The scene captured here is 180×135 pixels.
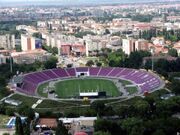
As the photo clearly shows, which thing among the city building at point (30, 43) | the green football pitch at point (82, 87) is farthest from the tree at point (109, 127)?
the city building at point (30, 43)

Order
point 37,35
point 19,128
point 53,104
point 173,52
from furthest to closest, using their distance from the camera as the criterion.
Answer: point 37,35
point 173,52
point 53,104
point 19,128

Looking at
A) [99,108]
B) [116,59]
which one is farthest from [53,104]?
[116,59]

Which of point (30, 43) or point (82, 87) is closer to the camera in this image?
point (82, 87)

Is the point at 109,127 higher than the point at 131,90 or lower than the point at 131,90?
higher

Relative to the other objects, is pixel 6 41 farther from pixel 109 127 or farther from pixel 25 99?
pixel 109 127

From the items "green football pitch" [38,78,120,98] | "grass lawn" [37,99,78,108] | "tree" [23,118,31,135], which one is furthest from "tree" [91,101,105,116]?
"green football pitch" [38,78,120,98]

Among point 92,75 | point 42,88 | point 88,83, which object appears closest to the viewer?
point 42,88

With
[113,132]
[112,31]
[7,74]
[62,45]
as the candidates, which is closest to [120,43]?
[62,45]

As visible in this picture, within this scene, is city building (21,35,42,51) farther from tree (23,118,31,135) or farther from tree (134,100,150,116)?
tree (23,118,31,135)

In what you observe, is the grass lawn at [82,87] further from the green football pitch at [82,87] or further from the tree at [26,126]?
the tree at [26,126]
